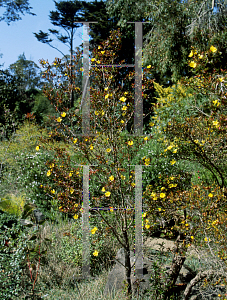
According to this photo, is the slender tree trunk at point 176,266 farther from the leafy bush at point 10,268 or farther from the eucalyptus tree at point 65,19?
the eucalyptus tree at point 65,19

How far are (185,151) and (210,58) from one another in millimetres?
916

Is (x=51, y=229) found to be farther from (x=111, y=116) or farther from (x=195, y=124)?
(x=195, y=124)

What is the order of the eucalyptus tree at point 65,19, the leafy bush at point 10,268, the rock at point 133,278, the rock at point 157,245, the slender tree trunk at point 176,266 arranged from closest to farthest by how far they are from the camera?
the leafy bush at point 10,268, the slender tree trunk at point 176,266, the rock at point 133,278, the rock at point 157,245, the eucalyptus tree at point 65,19

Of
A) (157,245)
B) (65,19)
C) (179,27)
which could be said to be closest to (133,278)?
(157,245)

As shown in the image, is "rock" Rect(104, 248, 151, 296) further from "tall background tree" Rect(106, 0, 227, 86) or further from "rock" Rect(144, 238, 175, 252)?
"tall background tree" Rect(106, 0, 227, 86)

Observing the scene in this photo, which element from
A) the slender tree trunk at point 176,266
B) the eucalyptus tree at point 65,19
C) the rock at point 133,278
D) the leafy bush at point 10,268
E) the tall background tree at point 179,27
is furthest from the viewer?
the eucalyptus tree at point 65,19

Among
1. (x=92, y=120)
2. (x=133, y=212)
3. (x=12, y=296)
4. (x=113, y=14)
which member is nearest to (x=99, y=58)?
(x=92, y=120)

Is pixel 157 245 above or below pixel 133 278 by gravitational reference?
below

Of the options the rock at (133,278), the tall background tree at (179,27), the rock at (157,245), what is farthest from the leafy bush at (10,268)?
the tall background tree at (179,27)

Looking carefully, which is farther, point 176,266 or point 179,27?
point 179,27

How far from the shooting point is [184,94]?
5.78 m

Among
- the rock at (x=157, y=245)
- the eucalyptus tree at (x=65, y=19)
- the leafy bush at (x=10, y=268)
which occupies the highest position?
the eucalyptus tree at (x=65, y=19)

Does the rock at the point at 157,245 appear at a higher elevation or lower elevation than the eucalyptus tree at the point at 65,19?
lower

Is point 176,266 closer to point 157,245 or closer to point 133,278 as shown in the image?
point 133,278
